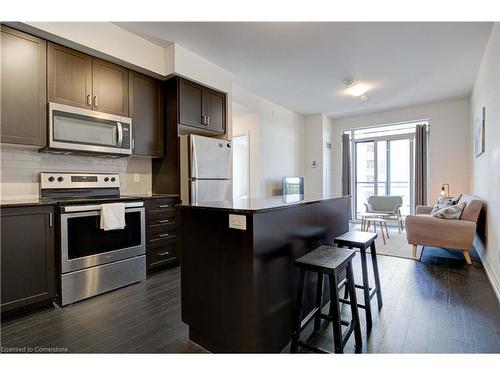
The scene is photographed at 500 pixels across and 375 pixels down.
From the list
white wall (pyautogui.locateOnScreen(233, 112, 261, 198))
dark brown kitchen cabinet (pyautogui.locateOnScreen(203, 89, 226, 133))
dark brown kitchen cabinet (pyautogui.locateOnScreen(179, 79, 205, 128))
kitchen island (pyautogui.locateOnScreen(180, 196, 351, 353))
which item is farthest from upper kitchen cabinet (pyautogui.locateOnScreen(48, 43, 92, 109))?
white wall (pyautogui.locateOnScreen(233, 112, 261, 198))

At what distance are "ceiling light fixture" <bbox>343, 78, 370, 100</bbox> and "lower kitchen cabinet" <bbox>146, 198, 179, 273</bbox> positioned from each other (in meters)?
3.25

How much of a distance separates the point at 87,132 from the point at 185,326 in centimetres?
212

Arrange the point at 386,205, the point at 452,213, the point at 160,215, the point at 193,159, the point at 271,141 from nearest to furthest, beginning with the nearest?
the point at 160,215, the point at 193,159, the point at 452,213, the point at 271,141, the point at 386,205

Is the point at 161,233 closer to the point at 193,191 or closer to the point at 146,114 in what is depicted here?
the point at 193,191

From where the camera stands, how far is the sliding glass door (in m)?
6.41

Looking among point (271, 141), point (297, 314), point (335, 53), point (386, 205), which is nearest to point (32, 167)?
point (297, 314)

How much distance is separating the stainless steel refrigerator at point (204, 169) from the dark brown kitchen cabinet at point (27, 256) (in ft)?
4.62

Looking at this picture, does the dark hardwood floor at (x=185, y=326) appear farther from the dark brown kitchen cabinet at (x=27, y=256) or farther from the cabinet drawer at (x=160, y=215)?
the cabinet drawer at (x=160, y=215)

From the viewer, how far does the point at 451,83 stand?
178 inches

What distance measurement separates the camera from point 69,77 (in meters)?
2.63

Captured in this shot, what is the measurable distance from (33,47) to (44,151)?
0.93 meters

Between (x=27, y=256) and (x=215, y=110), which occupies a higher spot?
(x=215, y=110)

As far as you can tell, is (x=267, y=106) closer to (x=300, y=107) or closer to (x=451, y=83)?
(x=300, y=107)
